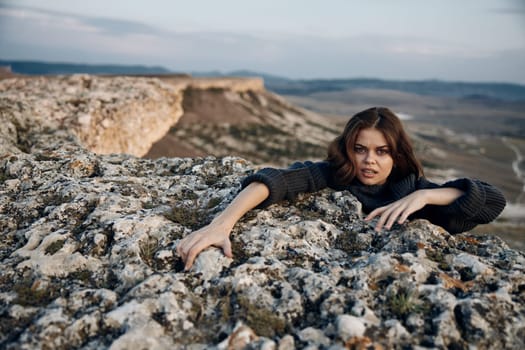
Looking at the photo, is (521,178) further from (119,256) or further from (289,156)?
(119,256)

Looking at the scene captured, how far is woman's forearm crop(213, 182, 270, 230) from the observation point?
3721mm

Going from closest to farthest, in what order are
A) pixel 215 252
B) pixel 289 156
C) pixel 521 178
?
pixel 215 252 < pixel 289 156 < pixel 521 178

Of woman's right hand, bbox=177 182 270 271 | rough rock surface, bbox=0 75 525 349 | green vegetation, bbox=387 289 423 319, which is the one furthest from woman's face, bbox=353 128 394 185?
green vegetation, bbox=387 289 423 319

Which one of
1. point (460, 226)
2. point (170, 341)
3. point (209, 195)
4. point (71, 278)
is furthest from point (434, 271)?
point (71, 278)

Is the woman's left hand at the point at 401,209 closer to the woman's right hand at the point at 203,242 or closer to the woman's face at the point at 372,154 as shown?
the woman's face at the point at 372,154

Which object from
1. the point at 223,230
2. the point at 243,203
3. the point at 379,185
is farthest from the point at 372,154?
the point at 223,230

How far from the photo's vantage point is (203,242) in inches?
135

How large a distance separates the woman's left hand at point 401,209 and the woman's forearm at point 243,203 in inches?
41.0

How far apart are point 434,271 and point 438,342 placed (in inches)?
28.4

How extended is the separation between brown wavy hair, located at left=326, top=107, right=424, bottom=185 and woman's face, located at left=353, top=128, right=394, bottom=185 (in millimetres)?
38

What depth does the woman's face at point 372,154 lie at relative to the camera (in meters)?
4.29

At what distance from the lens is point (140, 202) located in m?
4.35

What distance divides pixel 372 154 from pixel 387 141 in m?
0.19

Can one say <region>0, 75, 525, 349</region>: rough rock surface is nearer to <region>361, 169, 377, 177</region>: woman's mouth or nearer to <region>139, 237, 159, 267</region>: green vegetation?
<region>139, 237, 159, 267</region>: green vegetation
